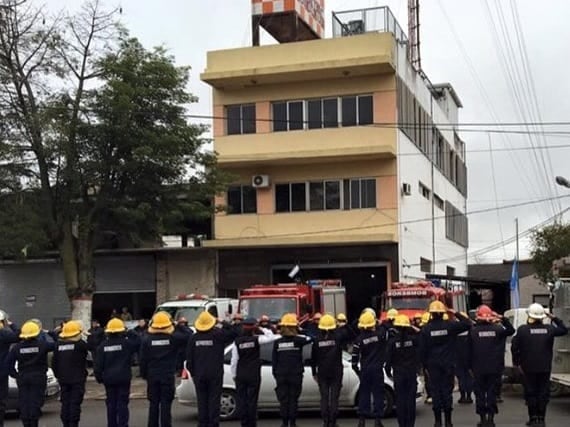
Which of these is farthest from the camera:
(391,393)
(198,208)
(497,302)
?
(497,302)

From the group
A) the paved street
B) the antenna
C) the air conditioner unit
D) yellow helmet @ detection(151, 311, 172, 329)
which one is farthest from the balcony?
yellow helmet @ detection(151, 311, 172, 329)

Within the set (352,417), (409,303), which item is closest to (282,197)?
(409,303)

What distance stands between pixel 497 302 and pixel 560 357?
1112 inches

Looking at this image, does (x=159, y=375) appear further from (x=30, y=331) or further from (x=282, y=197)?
(x=282, y=197)

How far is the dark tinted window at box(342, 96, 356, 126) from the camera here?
109 ft

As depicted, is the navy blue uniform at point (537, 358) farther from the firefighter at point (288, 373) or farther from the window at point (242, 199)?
the window at point (242, 199)

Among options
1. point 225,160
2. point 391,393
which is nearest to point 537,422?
point 391,393

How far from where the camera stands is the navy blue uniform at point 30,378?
43.5 ft

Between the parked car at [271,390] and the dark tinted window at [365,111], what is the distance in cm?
1881

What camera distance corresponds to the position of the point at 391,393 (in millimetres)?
15008

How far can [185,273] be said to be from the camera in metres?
34.8

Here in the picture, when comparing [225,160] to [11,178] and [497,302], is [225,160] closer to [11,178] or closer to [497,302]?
[11,178]

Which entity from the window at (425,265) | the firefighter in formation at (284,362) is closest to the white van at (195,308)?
the firefighter in formation at (284,362)

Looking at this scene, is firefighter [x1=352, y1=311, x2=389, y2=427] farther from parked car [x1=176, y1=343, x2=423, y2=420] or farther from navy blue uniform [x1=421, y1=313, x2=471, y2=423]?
parked car [x1=176, y1=343, x2=423, y2=420]
